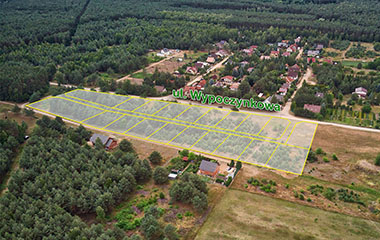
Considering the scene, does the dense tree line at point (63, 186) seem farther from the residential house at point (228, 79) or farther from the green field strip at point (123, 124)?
the residential house at point (228, 79)

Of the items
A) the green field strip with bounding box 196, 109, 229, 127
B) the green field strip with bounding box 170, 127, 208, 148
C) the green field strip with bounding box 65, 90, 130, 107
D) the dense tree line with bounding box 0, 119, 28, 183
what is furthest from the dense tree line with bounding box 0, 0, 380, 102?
the green field strip with bounding box 170, 127, 208, 148

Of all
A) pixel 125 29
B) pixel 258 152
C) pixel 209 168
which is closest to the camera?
pixel 209 168

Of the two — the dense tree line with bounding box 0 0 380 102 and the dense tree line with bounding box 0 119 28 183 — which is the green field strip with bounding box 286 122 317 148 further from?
the dense tree line with bounding box 0 119 28 183

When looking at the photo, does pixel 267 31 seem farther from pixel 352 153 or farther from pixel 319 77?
pixel 352 153

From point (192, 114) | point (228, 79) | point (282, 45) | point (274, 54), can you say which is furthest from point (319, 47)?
point (192, 114)

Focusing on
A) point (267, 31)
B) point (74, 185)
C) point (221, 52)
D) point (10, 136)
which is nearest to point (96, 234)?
point (74, 185)

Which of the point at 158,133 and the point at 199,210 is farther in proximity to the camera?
the point at 158,133

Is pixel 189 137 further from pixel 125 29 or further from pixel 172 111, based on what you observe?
pixel 125 29
